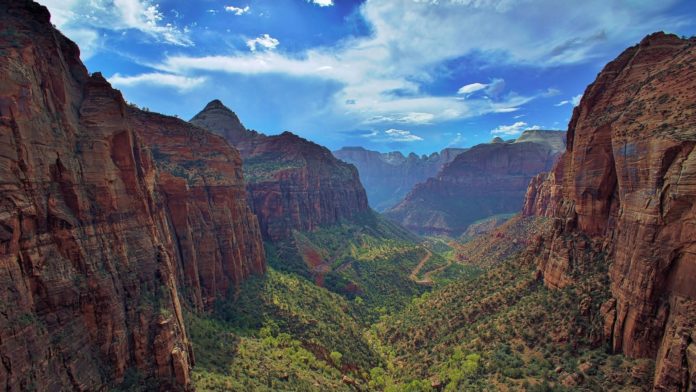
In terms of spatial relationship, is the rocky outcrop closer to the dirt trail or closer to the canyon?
the canyon

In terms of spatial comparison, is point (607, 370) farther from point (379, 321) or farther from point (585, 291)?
point (379, 321)

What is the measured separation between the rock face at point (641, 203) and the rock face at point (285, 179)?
270ft

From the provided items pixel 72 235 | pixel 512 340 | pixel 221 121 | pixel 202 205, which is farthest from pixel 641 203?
pixel 221 121

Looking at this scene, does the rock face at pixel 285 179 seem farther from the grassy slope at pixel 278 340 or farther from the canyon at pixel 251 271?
the canyon at pixel 251 271

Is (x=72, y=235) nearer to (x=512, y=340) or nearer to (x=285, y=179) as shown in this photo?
(x=512, y=340)

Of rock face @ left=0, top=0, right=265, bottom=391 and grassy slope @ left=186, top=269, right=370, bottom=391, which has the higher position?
rock face @ left=0, top=0, right=265, bottom=391

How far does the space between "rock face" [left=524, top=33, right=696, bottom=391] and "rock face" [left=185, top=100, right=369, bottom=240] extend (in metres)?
82.3

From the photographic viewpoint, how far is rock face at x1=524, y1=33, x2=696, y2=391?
28844 millimetres

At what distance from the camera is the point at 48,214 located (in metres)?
27.7

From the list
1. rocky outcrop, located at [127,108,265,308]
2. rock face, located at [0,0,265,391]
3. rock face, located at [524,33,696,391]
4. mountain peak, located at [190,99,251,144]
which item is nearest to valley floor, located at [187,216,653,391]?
rock face, located at [524,33,696,391]

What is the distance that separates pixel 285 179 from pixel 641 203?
10652 centimetres

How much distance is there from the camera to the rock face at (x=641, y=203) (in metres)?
28.8

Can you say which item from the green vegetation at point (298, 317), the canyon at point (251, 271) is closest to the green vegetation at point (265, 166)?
the canyon at point (251, 271)

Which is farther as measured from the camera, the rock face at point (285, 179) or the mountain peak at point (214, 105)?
Answer: the mountain peak at point (214, 105)
